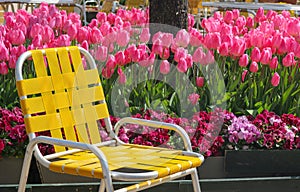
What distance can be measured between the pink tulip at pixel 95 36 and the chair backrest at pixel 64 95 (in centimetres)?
72

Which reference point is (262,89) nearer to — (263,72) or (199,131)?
(263,72)

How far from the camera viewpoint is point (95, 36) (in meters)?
3.80

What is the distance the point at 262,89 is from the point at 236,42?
0.31 metres

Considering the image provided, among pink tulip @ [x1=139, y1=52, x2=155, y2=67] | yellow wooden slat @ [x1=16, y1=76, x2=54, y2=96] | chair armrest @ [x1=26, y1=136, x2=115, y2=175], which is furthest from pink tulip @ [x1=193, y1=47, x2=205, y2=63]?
chair armrest @ [x1=26, y1=136, x2=115, y2=175]

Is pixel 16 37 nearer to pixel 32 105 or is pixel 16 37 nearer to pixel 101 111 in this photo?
pixel 101 111

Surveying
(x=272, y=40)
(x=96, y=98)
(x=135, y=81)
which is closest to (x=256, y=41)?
(x=272, y=40)

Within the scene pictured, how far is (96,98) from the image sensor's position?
9.95 feet

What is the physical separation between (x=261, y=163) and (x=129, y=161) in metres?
1.02

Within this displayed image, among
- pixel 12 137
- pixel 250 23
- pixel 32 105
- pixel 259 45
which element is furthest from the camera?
pixel 250 23

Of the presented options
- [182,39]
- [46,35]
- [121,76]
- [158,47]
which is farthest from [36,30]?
[182,39]

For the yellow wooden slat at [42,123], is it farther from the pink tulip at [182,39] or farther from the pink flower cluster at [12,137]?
the pink tulip at [182,39]

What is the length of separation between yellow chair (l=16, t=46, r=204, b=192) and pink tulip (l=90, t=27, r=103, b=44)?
73cm

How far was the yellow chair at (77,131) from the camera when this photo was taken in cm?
250

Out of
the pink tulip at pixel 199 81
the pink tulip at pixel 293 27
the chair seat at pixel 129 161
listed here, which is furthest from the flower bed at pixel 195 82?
the chair seat at pixel 129 161
